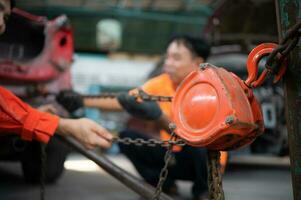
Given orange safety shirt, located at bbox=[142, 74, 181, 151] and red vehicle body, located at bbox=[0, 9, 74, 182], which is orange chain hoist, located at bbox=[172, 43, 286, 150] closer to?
orange safety shirt, located at bbox=[142, 74, 181, 151]

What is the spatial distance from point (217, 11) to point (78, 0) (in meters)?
3.08

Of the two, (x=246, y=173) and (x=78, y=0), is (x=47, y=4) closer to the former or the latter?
(x=78, y=0)

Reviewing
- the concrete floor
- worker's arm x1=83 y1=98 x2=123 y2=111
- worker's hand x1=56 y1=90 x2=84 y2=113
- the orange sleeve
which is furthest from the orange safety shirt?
the orange sleeve

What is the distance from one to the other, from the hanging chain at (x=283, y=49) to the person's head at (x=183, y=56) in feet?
3.66

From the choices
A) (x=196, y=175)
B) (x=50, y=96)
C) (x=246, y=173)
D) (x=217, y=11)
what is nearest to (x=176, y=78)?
(x=196, y=175)

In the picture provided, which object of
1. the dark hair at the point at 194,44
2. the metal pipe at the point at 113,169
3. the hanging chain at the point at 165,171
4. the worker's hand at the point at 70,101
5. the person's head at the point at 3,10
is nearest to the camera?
the hanging chain at the point at 165,171

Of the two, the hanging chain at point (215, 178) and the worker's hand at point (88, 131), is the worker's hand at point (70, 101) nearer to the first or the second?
the worker's hand at point (88, 131)

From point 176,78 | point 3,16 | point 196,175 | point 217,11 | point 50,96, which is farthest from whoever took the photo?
point 217,11

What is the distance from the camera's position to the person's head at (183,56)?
7.06ft

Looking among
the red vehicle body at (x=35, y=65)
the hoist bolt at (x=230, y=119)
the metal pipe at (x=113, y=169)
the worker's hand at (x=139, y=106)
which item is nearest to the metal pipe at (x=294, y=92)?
the hoist bolt at (x=230, y=119)

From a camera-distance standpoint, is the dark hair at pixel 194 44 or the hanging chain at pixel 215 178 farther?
the dark hair at pixel 194 44

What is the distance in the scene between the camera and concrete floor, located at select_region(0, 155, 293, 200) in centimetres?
212

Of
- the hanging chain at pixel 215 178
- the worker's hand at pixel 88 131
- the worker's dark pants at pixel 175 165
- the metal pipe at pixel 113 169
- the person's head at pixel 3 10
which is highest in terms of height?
the person's head at pixel 3 10

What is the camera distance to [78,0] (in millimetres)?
5727
